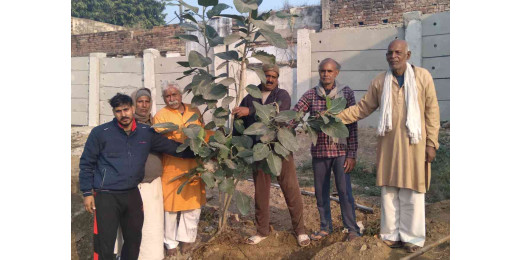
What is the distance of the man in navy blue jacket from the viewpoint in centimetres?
300

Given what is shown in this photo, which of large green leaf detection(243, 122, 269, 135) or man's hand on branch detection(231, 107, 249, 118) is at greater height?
man's hand on branch detection(231, 107, 249, 118)

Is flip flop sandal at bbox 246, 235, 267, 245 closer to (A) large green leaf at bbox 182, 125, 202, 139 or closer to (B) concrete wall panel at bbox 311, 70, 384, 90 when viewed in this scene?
(A) large green leaf at bbox 182, 125, 202, 139

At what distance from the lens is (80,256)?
4168 millimetres

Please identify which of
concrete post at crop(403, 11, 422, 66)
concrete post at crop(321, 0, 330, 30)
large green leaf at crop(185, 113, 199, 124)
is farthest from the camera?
concrete post at crop(321, 0, 330, 30)

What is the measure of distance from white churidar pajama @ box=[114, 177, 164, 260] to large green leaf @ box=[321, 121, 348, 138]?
1357 mm

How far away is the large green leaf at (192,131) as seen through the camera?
3.16 m

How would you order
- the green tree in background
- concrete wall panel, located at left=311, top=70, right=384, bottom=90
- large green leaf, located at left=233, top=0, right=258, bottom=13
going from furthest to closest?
the green tree in background, concrete wall panel, located at left=311, top=70, right=384, bottom=90, large green leaf, located at left=233, top=0, right=258, bottom=13

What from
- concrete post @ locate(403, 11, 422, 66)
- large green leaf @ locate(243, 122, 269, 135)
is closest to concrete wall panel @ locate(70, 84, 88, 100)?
concrete post @ locate(403, 11, 422, 66)

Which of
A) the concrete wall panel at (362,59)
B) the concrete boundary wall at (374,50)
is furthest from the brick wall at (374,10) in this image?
the concrete wall panel at (362,59)

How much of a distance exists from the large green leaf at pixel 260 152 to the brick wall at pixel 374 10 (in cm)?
984

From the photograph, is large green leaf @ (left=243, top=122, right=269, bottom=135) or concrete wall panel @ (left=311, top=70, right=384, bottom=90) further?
concrete wall panel @ (left=311, top=70, right=384, bottom=90)

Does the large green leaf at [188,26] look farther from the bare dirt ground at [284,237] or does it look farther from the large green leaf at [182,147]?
the bare dirt ground at [284,237]

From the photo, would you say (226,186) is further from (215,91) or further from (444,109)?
(444,109)

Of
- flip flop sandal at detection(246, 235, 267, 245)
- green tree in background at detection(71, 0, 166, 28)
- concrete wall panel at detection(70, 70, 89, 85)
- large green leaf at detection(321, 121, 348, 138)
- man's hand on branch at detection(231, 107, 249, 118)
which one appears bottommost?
flip flop sandal at detection(246, 235, 267, 245)
